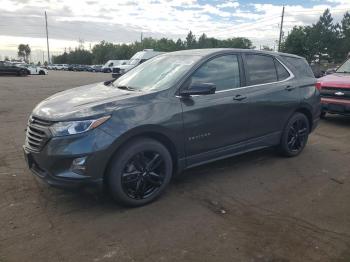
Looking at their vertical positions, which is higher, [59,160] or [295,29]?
[295,29]

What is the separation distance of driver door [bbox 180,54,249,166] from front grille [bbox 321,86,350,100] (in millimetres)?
4811

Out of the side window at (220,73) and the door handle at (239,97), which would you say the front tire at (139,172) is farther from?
the door handle at (239,97)

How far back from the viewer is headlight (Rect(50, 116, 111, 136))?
12.4ft

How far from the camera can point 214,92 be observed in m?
4.63

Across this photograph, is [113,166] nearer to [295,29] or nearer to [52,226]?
[52,226]

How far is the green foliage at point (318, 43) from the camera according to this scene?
6356cm

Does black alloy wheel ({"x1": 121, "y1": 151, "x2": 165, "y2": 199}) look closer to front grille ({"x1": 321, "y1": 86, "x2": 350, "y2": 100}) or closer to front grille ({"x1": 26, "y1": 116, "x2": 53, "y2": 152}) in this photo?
front grille ({"x1": 26, "y1": 116, "x2": 53, "y2": 152})

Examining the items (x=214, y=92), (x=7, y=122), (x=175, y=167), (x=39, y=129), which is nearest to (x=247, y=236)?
(x=175, y=167)

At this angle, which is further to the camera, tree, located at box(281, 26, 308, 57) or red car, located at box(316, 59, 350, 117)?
tree, located at box(281, 26, 308, 57)

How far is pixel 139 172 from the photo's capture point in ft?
13.7

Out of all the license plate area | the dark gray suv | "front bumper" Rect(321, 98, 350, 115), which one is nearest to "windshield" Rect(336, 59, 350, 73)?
"front bumper" Rect(321, 98, 350, 115)

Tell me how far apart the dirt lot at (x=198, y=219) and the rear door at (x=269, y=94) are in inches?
24.9

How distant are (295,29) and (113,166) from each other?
227ft

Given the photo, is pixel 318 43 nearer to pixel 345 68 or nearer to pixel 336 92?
pixel 345 68
